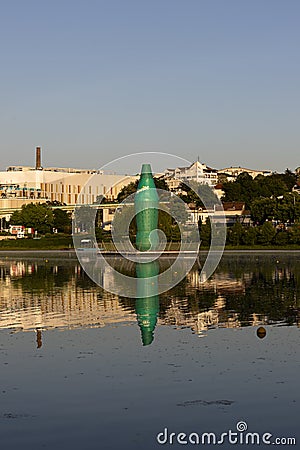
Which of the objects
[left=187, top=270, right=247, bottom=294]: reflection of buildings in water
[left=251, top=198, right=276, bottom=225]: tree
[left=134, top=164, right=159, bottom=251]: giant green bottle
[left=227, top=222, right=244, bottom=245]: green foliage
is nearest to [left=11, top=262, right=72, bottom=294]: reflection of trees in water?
[left=187, top=270, right=247, bottom=294]: reflection of buildings in water

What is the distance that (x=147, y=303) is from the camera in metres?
31.4

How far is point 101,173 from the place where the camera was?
162 metres

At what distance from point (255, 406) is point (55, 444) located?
407 cm

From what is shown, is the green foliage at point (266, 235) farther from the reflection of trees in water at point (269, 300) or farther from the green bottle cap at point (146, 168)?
the reflection of trees in water at point (269, 300)

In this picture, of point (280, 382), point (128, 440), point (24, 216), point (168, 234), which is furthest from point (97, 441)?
point (24, 216)

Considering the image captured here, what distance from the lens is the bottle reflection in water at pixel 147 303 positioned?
2377 centimetres

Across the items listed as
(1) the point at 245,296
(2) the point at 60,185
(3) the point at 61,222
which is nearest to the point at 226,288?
(1) the point at 245,296

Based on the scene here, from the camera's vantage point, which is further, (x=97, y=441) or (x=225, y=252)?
(x=225, y=252)

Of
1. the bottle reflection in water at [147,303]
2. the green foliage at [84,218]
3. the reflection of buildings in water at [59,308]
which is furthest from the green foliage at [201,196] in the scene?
the reflection of buildings in water at [59,308]

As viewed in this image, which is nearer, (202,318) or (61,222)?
(202,318)

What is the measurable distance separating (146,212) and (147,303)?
49009mm

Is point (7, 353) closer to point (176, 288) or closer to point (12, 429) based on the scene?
point (12, 429)

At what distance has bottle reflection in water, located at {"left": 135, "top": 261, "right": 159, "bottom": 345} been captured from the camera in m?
23.8

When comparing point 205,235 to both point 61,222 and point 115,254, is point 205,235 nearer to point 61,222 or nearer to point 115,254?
point 115,254
